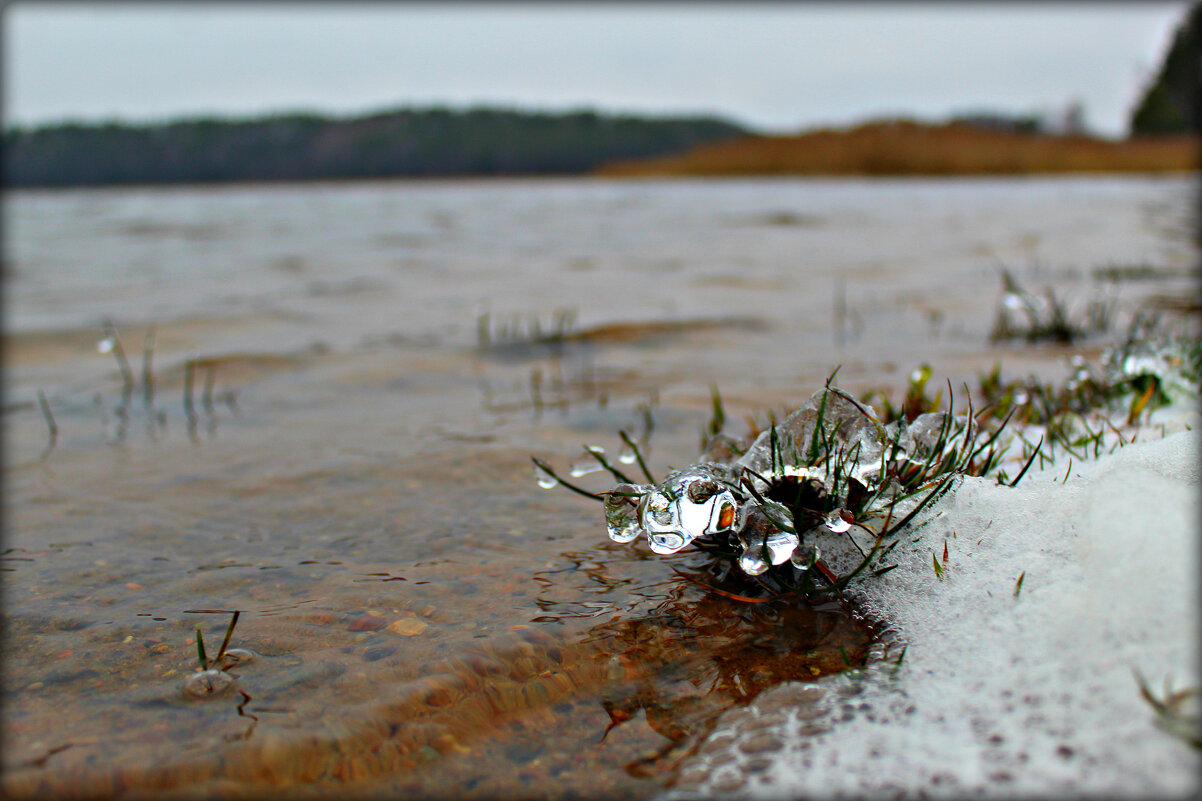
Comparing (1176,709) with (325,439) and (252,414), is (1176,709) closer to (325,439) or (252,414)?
(325,439)

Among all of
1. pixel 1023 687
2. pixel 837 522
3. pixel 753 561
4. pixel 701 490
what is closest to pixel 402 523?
pixel 701 490

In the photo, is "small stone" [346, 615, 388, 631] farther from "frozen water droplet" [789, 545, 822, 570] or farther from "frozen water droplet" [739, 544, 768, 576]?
"frozen water droplet" [789, 545, 822, 570]

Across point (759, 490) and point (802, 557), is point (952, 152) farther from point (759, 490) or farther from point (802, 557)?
point (802, 557)

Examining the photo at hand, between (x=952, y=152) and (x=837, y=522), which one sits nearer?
(x=837, y=522)

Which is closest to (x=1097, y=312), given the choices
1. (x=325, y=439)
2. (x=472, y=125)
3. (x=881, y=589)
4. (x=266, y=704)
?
(x=881, y=589)

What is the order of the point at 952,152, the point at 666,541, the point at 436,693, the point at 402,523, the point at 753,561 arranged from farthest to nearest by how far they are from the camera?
the point at 952,152 → the point at 402,523 → the point at 666,541 → the point at 753,561 → the point at 436,693
